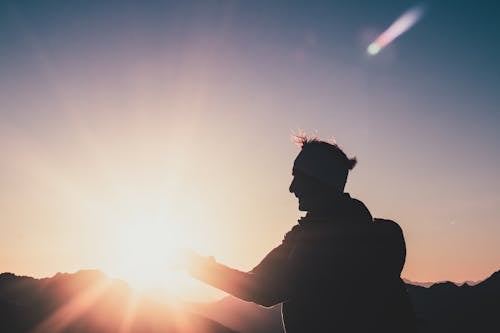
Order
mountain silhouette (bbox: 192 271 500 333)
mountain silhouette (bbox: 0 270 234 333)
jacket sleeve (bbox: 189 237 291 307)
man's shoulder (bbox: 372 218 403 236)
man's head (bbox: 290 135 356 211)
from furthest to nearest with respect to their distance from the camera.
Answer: mountain silhouette (bbox: 192 271 500 333), mountain silhouette (bbox: 0 270 234 333), man's head (bbox: 290 135 356 211), man's shoulder (bbox: 372 218 403 236), jacket sleeve (bbox: 189 237 291 307)

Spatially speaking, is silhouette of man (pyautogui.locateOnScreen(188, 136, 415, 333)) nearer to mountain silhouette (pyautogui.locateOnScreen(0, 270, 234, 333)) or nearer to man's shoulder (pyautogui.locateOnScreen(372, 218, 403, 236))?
man's shoulder (pyautogui.locateOnScreen(372, 218, 403, 236))

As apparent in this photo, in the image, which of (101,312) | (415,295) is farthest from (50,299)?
(415,295)

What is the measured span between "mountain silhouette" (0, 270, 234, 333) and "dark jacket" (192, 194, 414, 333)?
291 ft

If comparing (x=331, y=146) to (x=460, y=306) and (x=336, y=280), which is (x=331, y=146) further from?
(x=460, y=306)

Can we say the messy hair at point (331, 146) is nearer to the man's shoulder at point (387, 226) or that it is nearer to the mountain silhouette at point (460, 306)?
the man's shoulder at point (387, 226)

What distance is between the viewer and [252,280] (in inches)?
118

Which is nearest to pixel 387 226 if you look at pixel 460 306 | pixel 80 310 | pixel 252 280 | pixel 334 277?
pixel 334 277

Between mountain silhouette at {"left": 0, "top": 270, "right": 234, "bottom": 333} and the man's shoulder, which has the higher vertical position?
mountain silhouette at {"left": 0, "top": 270, "right": 234, "bottom": 333}

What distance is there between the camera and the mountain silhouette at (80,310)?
285 ft

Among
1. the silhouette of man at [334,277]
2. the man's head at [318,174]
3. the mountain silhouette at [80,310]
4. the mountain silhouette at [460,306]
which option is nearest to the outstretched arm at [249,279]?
the silhouette of man at [334,277]

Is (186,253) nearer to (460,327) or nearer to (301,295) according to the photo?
(301,295)

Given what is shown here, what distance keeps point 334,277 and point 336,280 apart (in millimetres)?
32

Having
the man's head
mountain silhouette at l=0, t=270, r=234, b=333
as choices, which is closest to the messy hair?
the man's head

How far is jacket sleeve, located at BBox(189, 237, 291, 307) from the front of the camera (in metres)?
2.99
